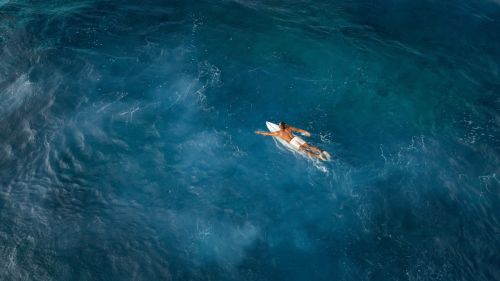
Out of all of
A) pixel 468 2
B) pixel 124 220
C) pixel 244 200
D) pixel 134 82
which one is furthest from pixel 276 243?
pixel 468 2

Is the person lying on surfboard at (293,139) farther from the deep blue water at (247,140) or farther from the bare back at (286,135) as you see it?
the deep blue water at (247,140)

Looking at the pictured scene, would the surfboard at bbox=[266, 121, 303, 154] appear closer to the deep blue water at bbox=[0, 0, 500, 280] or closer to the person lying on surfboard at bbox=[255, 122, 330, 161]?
the deep blue water at bbox=[0, 0, 500, 280]

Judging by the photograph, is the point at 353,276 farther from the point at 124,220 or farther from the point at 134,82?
the point at 134,82

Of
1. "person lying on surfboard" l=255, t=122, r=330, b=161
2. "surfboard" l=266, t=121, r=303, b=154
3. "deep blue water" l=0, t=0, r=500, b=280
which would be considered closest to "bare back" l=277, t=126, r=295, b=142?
"person lying on surfboard" l=255, t=122, r=330, b=161

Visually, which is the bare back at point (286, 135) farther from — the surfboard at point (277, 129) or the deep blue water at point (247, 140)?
the deep blue water at point (247, 140)

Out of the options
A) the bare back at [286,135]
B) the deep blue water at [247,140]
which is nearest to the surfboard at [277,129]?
the deep blue water at [247,140]

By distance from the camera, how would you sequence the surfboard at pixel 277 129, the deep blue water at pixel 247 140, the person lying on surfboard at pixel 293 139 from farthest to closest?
1. the surfboard at pixel 277 129
2. the person lying on surfboard at pixel 293 139
3. the deep blue water at pixel 247 140

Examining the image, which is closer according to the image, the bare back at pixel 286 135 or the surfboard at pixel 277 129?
the bare back at pixel 286 135

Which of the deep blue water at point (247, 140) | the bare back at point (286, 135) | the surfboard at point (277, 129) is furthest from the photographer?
the surfboard at point (277, 129)

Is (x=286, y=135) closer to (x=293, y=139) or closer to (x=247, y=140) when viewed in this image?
(x=293, y=139)

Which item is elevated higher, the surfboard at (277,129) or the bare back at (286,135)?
the bare back at (286,135)
